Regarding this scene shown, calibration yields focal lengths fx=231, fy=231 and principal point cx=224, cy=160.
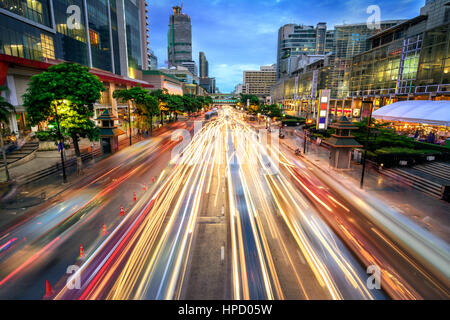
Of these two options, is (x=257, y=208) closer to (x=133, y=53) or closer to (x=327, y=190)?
(x=327, y=190)

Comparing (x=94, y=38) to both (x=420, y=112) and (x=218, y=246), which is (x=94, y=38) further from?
(x=420, y=112)

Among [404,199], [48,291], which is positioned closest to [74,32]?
[48,291]

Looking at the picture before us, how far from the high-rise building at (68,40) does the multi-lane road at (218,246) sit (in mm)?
23939

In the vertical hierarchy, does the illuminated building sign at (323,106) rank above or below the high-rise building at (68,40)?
below

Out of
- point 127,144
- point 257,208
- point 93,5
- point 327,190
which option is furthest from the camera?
point 93,5

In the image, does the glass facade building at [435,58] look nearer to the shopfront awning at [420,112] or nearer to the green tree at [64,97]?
the shopfront awning at [420,112]

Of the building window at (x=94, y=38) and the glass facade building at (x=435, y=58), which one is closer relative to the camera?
the glass facade building at (x=435, y=58)

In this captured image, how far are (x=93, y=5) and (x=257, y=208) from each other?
2907 inches

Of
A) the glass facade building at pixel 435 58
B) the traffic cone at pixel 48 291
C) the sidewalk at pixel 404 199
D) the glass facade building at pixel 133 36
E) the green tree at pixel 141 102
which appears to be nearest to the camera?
the traffic cone at pixel 48 291

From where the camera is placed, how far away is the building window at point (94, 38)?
2379 inches

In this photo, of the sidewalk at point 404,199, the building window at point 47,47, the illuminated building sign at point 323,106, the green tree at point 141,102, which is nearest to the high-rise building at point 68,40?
the building window at point 47,47

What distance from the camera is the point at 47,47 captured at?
42781mm
